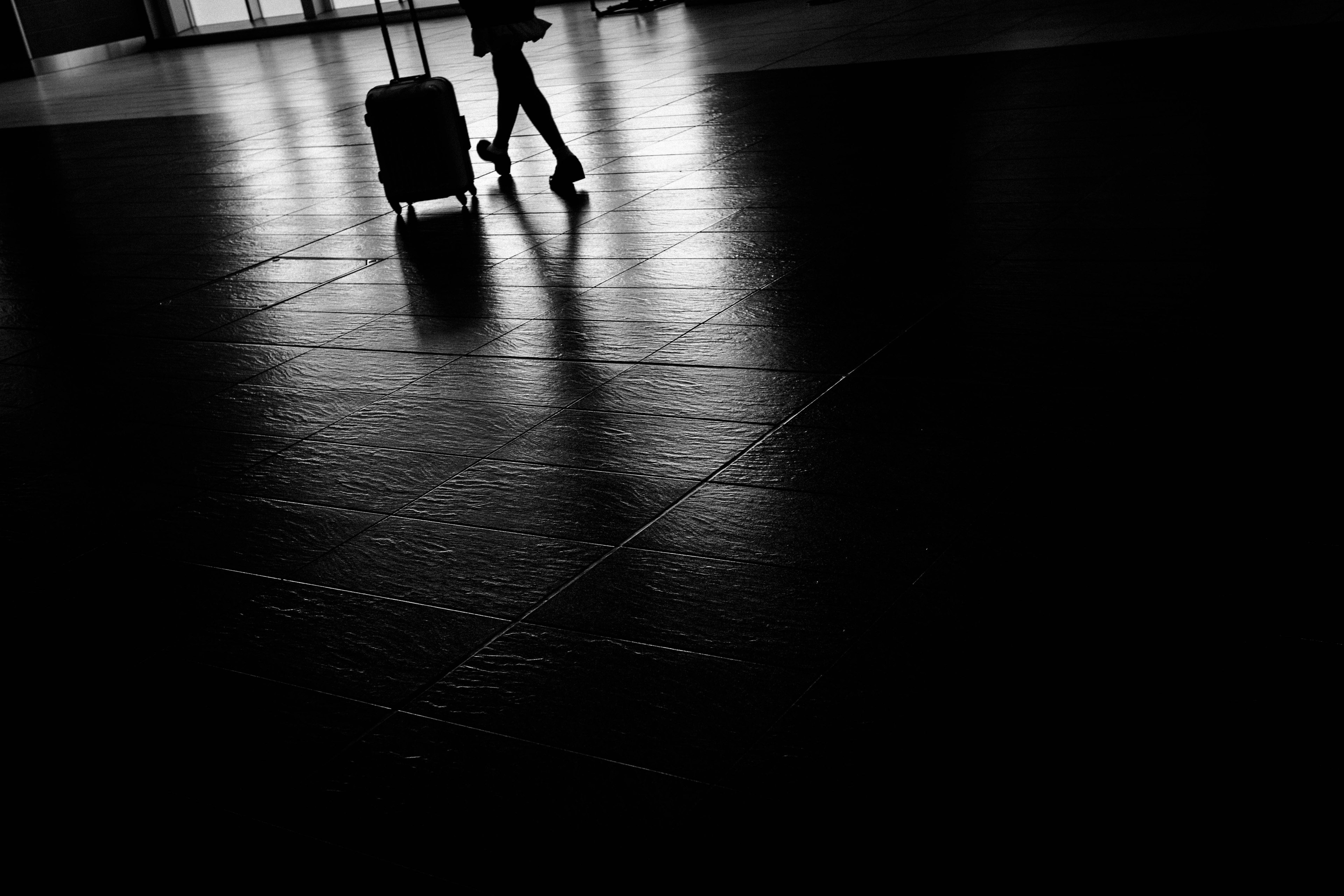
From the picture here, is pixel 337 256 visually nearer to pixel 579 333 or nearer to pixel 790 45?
pixel 579 333

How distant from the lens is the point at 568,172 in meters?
6.29

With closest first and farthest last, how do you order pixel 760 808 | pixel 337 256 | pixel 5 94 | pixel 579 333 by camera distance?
pixel 760 808 → pixel 579 333 → pixel 337 256 → pixel 5 94

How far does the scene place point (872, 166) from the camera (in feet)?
18.9

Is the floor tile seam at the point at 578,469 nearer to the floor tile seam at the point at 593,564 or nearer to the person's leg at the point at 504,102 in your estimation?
the floor tile seam at the point at 593,564

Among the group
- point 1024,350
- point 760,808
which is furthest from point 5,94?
point 760,808

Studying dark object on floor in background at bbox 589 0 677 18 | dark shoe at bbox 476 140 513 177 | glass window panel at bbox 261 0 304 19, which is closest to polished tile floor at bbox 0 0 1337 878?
dark shoe at bbox 476 140 513 177

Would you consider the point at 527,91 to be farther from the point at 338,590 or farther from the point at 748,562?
the point at 748,562

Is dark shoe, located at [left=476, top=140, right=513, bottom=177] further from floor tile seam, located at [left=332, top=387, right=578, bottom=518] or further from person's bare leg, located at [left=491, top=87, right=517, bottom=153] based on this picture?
floor tile seam, located at [left=332, top=387, right=578, bottom=518]

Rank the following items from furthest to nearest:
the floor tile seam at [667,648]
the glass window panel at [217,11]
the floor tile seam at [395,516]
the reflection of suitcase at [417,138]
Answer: the glass window panel at [217,11] < the reflection of suitcase at [417,138] < the floor tile seam at [395,516] < the floor tile seam at [667,648]

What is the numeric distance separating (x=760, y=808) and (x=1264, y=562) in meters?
1.07

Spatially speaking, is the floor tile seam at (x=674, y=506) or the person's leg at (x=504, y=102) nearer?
the floor tile seam at (x=674, y=506)

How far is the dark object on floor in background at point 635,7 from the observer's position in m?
14.3

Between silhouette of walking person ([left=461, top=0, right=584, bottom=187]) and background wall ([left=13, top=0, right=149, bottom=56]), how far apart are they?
14.3 meters

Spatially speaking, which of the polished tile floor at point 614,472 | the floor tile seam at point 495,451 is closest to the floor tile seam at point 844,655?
the polished tile floor at point 614,472
